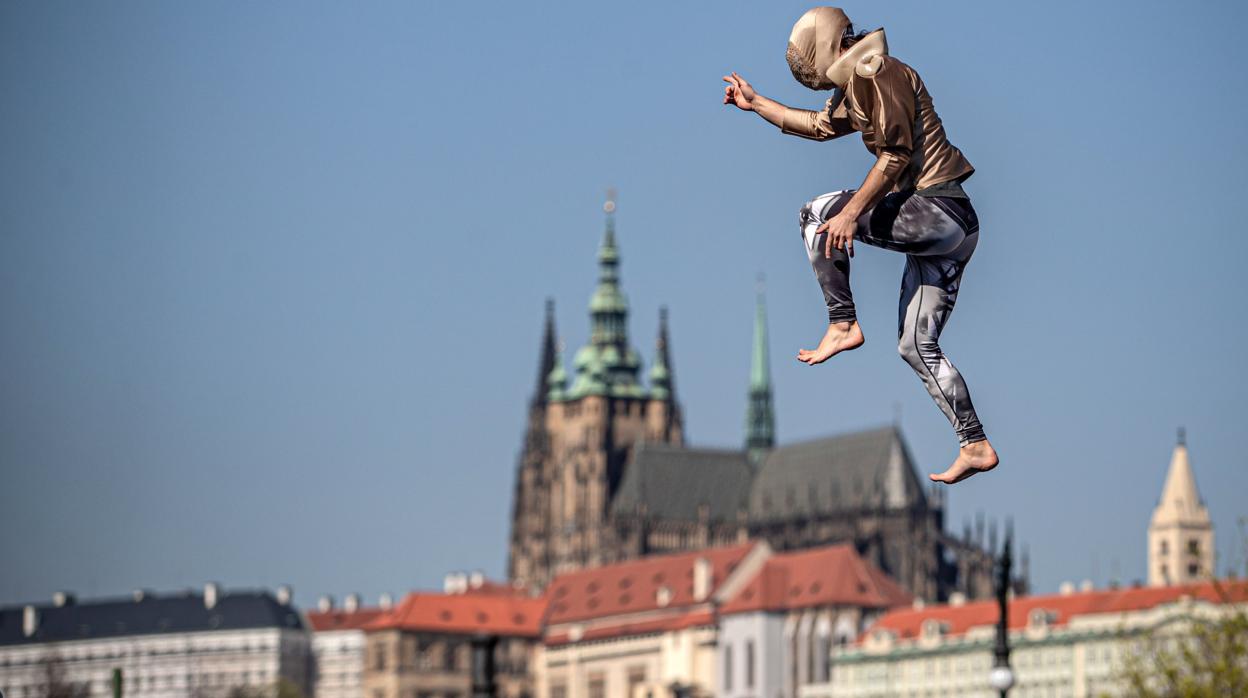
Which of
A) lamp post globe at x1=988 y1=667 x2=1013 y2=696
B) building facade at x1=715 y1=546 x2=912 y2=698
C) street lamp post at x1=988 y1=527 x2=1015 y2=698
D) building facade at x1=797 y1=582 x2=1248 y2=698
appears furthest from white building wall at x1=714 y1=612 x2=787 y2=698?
lamp post globe at x1=988 y1=667 x2=1013 y2=696

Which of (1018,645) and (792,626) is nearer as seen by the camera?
(1018,645)

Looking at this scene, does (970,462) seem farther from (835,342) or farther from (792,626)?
(792,626)

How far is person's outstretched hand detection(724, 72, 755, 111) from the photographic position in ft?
43.7

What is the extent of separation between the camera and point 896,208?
40.7 feet

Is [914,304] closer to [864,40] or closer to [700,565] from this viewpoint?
[864,40]

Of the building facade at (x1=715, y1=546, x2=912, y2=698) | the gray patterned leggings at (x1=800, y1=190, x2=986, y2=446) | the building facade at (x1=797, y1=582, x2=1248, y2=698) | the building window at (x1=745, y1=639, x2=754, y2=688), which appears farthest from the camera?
the building window at (x1=745, y1=639, x2=754, y2=688)

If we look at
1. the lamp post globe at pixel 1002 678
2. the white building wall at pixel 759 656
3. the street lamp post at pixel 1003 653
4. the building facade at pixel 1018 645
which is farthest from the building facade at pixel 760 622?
the lamp post globe at pixel 1002 678

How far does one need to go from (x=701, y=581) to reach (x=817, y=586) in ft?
41.4

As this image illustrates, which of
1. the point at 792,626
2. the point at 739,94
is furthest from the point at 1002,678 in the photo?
the point at 792,626

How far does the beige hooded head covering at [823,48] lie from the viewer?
40.5 ft

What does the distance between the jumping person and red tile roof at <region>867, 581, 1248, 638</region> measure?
133887 millimetres

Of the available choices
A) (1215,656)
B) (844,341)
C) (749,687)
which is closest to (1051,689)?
(749,687)

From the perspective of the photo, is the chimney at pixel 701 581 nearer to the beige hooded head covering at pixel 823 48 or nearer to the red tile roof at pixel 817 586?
the red tile roof at pixel 817 586

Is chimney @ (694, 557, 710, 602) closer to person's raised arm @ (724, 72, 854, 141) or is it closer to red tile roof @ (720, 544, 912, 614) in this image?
red tile roof @ (720, 544, 912, 614)
